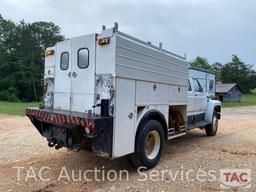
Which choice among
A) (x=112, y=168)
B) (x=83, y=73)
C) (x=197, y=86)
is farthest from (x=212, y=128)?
(x=83, y=73)

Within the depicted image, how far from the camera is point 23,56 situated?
5075 centimetres

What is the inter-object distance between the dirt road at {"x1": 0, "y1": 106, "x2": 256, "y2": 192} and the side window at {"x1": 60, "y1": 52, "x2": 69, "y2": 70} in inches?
82.9

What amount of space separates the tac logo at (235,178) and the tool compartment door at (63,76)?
11.1ft

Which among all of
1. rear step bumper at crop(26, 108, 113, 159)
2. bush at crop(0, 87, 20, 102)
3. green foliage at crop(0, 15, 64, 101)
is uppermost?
green foliage at crop(0, 15, 64, 101)

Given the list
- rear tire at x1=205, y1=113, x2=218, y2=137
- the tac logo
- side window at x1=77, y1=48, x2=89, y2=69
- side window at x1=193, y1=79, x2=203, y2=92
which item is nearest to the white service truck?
side window at x1=77, y1=48, x2=89, y2=69

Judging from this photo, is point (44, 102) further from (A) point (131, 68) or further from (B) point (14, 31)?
(B) point (14, 31)

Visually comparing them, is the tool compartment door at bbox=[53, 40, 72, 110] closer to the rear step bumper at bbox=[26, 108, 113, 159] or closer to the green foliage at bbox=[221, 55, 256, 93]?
the rear step bumper at bbox=[26, 108, 113, 159]

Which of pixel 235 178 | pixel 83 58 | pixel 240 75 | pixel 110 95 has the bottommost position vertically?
pixel 235 178

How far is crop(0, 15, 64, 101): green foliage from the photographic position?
48.0 metres

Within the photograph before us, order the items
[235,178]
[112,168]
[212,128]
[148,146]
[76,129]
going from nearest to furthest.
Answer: [76,129] < [235,178] < [112,168] < [148,146] < [212,128]

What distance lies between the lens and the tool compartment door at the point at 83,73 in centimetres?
509

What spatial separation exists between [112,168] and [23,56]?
50.0m

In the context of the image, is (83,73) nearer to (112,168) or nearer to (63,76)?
(63,76)

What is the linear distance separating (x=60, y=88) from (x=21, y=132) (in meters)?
4.73
